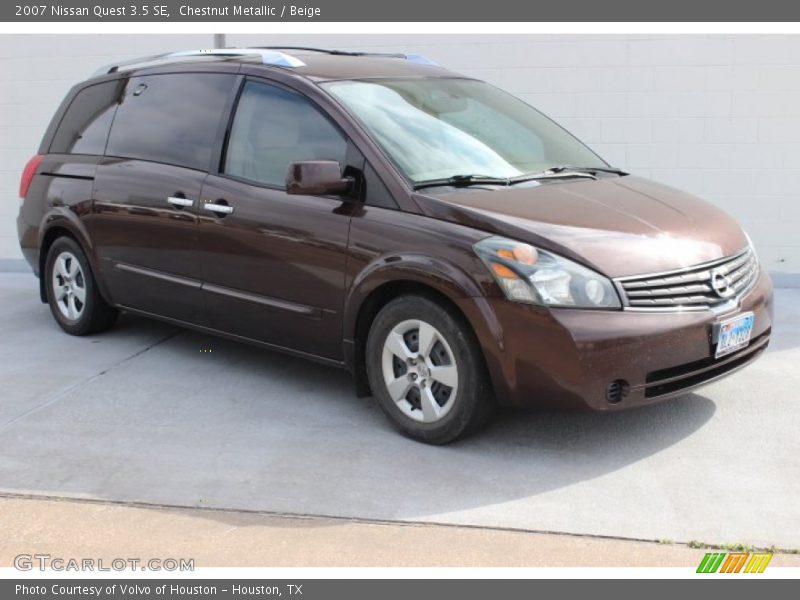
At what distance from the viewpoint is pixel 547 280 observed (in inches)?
180

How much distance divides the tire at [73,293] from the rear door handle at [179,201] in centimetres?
114

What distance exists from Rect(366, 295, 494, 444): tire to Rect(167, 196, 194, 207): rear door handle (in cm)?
150

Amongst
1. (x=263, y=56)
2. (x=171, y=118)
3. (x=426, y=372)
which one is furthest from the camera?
(x=171, y=118)

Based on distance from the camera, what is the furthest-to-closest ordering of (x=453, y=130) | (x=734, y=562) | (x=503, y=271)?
(x=453, y=130) → (x=503, y=271) → (x=734, y=562)

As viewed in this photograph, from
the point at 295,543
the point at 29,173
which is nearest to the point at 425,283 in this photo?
the point at 295,543

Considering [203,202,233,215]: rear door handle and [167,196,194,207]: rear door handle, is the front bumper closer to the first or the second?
[203,202,233,215]: rear door handle

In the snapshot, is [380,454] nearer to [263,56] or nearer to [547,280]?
[547,280]

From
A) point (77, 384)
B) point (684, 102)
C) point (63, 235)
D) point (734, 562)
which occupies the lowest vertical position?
point (77, 384)

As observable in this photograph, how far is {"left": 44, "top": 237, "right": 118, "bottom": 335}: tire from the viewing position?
23.0 feet

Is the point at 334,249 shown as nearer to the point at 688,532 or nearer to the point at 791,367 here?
the point at 688,532

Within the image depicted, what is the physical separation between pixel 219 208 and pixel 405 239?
1.33m

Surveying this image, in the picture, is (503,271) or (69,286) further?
(69,286)

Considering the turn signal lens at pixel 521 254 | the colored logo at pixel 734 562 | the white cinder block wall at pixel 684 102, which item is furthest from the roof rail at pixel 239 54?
the colored logo at pixel 734 562

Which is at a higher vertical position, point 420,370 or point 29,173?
point 29,173
